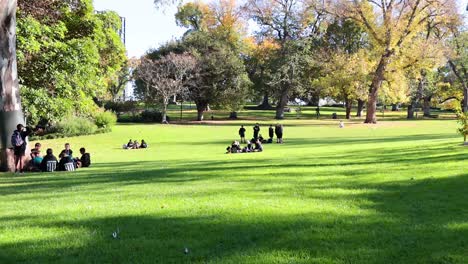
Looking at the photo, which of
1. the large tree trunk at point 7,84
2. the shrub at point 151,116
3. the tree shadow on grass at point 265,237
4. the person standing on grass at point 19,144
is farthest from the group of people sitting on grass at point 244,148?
the shrub at point 151,116

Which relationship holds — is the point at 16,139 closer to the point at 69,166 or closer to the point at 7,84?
the point at 7,84

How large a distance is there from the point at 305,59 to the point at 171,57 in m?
17.8

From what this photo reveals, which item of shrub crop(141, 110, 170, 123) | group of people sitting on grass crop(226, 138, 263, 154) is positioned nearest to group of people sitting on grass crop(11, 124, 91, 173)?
group of people sitting on grass crop(226, 138, 263, 154)

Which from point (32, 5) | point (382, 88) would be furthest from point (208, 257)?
point (382, 88)

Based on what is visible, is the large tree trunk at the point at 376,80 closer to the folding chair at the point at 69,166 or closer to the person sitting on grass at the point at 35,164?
the folding chair at the point at 69,166

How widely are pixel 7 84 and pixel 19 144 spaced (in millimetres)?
A: 1870

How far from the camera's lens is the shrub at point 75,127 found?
42094 mm

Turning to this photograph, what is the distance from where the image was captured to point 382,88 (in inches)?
2247

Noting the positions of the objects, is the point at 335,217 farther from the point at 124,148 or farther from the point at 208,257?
the point at 124,148

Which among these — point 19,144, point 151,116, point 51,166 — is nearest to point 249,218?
point 51,166

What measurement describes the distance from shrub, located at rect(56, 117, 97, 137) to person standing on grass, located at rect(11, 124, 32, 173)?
2617cm

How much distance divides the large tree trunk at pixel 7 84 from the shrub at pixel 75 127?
26.3 meters

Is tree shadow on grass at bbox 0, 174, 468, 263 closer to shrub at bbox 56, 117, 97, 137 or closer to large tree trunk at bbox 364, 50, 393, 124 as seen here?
shrub at bbox 56, 117, 97, 137

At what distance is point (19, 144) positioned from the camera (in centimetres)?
1577
